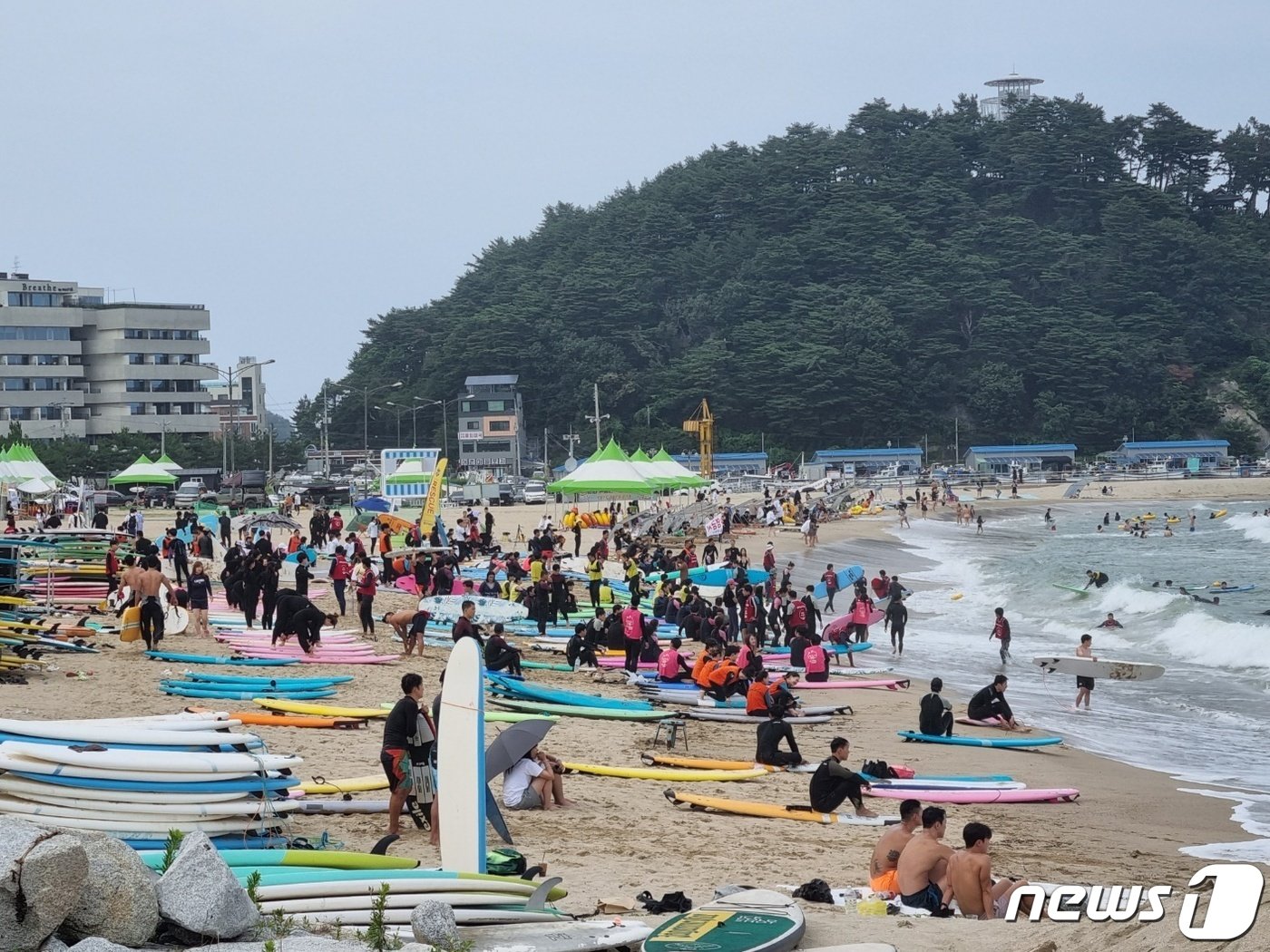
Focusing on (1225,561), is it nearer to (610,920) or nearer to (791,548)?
(791,548)

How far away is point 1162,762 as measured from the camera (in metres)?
15.5

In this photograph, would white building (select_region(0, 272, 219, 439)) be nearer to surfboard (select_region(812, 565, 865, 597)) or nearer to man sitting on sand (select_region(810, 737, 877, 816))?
surfboard (select_region(812, 565, 865, 597))

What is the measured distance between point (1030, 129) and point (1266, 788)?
123175 mm

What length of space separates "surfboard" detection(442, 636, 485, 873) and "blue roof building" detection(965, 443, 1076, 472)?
91.9 m

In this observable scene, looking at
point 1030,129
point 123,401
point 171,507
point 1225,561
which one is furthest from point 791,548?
point 1030,129

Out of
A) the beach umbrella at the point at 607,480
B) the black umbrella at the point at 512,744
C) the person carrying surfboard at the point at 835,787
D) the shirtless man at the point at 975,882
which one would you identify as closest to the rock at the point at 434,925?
the shirtless man at the point at 975,882

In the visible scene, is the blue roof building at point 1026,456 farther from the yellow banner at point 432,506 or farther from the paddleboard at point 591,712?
the paddleboard at point 591,712

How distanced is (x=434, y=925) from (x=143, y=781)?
2.48 meters

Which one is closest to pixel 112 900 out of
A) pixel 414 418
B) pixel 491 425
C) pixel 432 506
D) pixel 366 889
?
pixel 366 889

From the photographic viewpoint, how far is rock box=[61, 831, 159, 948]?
599 centimetres

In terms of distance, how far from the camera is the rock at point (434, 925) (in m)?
6.50

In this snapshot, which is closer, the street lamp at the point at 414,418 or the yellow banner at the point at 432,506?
the yellow banner at the point at 432,506

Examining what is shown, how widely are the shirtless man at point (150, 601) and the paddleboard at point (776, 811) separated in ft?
26.7

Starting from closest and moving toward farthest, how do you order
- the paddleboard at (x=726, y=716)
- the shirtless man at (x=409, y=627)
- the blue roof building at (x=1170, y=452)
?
1. the paddleboard at (x=726, y=716)
2. the shirtless man at (x=409, y=627)
3. the blue roof building at (x=1170, y=452)
